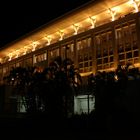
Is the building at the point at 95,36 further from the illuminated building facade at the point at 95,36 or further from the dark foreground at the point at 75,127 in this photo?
the dark foreground at the point at 75,127

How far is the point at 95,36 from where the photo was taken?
33844 millimetres

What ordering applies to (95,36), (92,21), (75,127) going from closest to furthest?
(75,127) → (95,36) → (92,21)

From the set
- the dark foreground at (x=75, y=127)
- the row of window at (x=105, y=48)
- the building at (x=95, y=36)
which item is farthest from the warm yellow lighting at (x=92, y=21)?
the dark foreground at (x=75, y=127)

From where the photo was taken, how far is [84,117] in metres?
19.2

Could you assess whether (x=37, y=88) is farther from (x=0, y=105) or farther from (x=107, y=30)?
(x=0, y=105)

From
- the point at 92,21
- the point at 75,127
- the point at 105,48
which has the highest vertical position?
the point at 92,21

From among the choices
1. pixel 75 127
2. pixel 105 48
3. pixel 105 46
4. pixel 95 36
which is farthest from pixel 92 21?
pixel 75 127

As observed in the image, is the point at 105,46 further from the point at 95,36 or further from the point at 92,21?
the point at 92,21

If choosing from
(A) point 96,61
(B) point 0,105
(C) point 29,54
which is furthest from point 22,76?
(C) point 29,54

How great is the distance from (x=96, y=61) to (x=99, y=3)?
6.97 meters

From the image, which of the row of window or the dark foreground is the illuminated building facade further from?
the dark foreground

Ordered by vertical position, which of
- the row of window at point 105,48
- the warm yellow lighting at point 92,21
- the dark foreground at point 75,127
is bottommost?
the dark foreground at point 75,127

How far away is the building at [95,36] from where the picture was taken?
29.5 metres

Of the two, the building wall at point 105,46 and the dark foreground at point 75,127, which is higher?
the building wall at point 105,46
